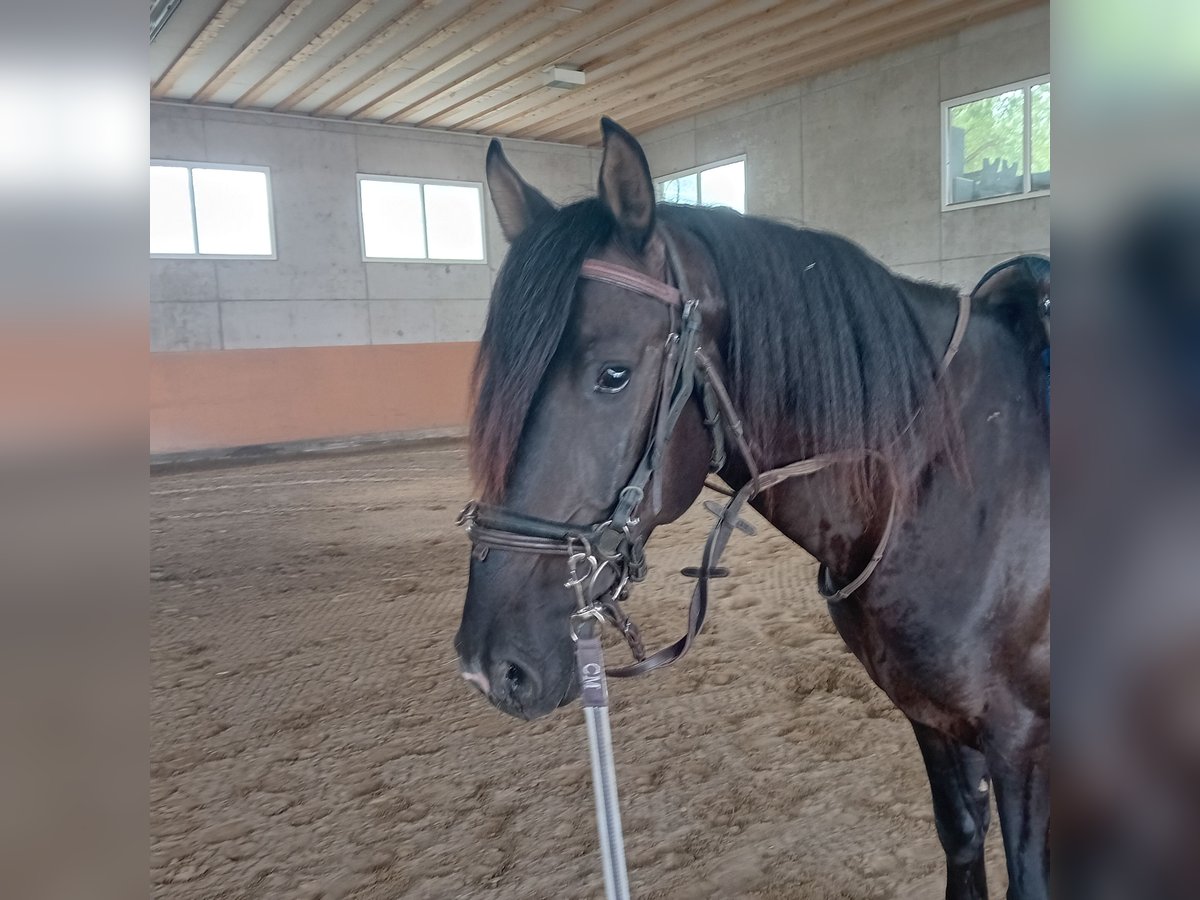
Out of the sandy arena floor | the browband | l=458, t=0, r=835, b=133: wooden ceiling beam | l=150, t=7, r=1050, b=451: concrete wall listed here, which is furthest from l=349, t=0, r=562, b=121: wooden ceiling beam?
the browband

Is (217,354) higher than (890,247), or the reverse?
(890,247)

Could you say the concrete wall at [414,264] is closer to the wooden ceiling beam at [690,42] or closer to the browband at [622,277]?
Answer: the wooden ceiling beam at [690,42]

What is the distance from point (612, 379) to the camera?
0.92 meters

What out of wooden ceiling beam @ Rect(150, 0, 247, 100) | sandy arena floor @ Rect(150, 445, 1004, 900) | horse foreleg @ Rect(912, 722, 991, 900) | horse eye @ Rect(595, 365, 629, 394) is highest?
wooden ceiling beam @ Rect(150, 0, 247, 100)

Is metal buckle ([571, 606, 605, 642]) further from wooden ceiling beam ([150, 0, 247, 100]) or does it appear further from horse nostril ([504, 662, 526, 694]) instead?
wooden ceiling beam ([150, 0, 247, 100])

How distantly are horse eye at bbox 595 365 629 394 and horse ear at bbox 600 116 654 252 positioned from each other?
167mm

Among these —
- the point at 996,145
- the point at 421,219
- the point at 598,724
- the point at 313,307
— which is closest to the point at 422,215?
the point at 421,219

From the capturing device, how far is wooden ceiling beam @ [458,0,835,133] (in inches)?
167

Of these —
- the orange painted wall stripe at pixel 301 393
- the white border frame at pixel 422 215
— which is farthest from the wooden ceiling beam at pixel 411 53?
the orange painted wall stripe at pixel 301 393

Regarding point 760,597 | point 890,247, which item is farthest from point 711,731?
point 890,247

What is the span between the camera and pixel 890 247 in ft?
21.0
